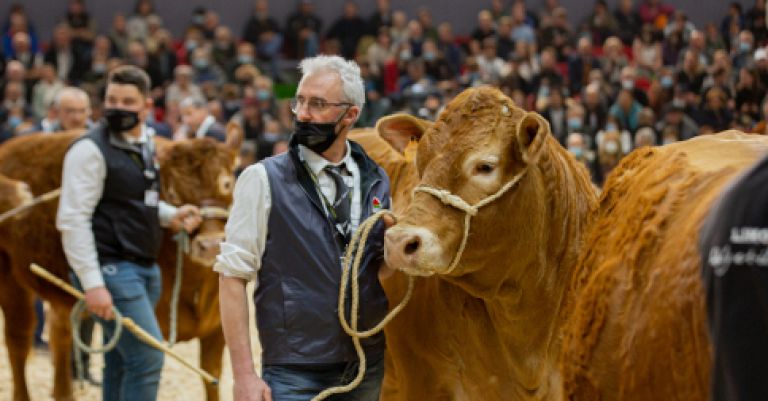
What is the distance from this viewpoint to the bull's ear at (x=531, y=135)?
3963 mm

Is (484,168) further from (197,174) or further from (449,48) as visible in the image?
(449,48)

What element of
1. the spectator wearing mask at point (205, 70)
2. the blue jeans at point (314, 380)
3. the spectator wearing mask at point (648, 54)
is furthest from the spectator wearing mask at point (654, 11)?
the blue jeans at point (314, 380)

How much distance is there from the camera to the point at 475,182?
4.00m

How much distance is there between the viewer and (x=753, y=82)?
10672 mm

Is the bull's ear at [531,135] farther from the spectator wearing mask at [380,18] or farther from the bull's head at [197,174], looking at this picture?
the spectator wearing mask at [380,18]

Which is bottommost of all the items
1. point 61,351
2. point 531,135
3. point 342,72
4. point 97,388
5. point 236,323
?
point 97,388

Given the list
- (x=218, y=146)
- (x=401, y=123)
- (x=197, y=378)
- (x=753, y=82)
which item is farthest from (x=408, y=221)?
(x=753, y=82)

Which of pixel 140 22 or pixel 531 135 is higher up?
pixel 140 22

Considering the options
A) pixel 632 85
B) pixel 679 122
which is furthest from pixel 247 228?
pixel 632 85

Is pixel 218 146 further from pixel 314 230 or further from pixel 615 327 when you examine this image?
pixel 615 327

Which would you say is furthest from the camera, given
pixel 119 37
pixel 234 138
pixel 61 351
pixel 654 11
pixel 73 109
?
pixel 654 11

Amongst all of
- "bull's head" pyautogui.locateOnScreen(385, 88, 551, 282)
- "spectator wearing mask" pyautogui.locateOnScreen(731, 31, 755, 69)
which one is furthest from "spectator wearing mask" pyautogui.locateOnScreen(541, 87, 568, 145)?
"bull's head" pyautogui.locateOnScreen(385, 88, 551, 282)

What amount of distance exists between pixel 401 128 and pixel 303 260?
850 millimetres

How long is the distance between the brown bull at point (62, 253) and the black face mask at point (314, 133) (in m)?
2.68
